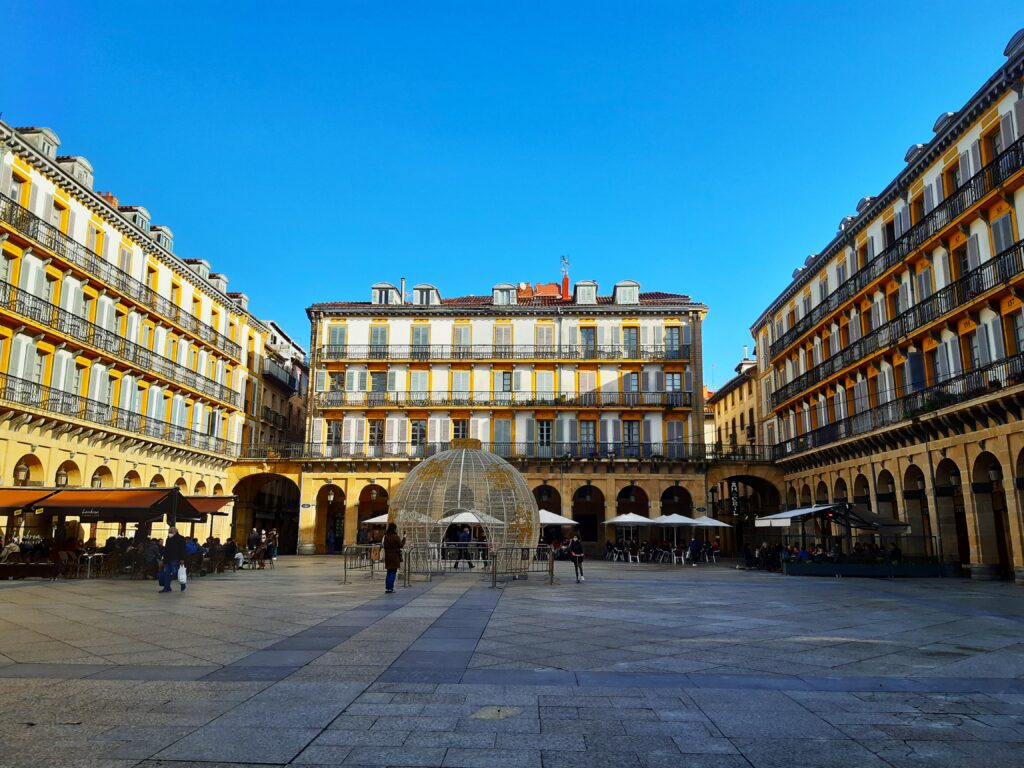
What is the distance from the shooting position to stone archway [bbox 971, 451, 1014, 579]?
83.0ft

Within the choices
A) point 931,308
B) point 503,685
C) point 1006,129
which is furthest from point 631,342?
point 503,685

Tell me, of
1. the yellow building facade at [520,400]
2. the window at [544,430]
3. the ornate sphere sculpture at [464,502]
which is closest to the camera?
the ornate sphere sculpture at [464,502]

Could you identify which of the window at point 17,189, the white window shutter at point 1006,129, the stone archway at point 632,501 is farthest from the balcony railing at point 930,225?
the window at point 17,189

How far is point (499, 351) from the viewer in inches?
1919

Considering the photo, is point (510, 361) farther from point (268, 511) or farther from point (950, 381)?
point (950, 381)

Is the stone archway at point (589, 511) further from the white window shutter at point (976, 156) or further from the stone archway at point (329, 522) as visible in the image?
the white window shutter at point (976, 156)

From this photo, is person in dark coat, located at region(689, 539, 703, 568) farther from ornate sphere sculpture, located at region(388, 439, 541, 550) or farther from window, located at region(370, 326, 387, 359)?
window, located at region(370, 326, 387, 359)

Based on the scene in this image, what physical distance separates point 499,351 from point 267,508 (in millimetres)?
19976

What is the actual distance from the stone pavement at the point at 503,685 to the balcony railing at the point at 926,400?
416 inches

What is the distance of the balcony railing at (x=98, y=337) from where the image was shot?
2781cm

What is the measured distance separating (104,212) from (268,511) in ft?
84.5

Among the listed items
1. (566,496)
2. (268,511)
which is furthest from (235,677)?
(268,511)

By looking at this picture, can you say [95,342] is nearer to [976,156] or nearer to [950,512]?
[976,156]

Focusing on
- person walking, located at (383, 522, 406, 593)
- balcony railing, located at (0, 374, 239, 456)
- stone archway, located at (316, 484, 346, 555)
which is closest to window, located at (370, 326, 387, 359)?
stone archway, located at (316, 484, 346, 555)
